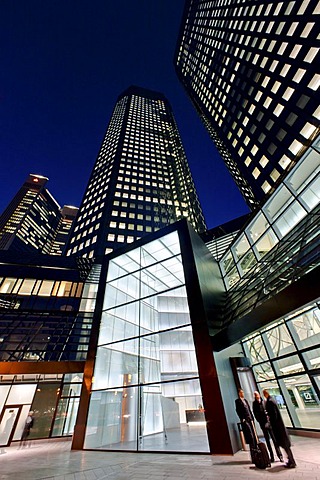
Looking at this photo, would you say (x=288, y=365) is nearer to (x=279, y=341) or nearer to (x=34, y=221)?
(x=279, y=341)

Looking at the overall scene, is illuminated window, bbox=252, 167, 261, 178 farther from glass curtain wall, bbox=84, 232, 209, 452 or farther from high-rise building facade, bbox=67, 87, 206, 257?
glass curtain wall, bbox=84, 232, 209, 452

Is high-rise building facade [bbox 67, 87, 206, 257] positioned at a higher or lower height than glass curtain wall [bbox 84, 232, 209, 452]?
higher

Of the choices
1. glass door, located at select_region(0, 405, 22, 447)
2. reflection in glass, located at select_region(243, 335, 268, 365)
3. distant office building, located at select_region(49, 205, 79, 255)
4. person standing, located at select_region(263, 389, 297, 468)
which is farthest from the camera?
distant office building, located at select_region(49, 205, 79, 255)

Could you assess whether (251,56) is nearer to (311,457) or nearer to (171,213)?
(171,213)

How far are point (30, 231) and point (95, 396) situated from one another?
14510 centimetres

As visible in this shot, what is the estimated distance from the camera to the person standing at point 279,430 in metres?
4.69

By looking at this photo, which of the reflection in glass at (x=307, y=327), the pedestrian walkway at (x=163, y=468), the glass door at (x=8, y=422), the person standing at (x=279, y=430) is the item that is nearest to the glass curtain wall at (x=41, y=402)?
the glass door at (x=8, y=422)

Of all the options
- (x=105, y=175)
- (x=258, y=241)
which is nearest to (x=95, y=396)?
(x=258, y=241)

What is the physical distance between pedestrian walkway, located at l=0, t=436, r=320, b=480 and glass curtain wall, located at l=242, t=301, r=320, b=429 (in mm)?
2187

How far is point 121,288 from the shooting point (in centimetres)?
1264

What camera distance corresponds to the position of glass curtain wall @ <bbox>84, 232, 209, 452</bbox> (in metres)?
8.66

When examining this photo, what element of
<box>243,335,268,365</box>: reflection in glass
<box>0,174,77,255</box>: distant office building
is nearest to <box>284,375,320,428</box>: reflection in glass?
<box>243,335,268,365</box>: reflection in glass

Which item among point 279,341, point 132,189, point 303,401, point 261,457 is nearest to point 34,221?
point 132,189

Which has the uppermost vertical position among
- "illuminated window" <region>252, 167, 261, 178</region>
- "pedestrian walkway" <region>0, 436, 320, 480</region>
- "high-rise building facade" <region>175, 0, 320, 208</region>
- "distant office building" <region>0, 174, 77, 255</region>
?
"distant office building" <region>0, 174, 77, 255</region>
